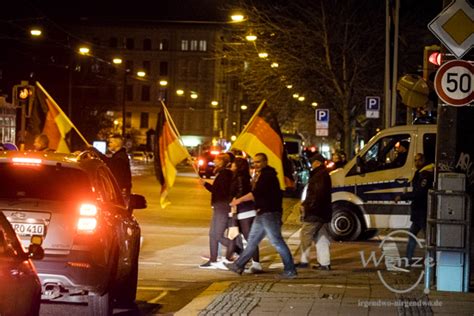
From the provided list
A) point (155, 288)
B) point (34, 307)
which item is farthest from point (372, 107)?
point (34, 307)

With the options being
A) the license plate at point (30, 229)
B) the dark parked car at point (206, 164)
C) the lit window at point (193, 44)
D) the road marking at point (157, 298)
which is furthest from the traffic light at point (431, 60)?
the lit window at point (193, 44)

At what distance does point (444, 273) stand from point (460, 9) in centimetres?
310

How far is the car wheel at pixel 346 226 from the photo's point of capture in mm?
20641

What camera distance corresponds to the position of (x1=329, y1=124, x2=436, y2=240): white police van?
20.1 metres

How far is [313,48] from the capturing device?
117 ft

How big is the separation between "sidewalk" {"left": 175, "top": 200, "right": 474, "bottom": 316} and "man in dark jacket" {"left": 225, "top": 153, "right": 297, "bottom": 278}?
0.35 m

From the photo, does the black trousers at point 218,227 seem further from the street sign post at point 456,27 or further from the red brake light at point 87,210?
the red brake light at point 87,210

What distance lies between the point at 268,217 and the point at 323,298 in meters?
2.72

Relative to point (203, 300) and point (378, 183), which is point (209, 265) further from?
point (378, 183)

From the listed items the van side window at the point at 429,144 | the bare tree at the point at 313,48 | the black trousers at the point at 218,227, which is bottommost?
the black trousers at the point at 218,227

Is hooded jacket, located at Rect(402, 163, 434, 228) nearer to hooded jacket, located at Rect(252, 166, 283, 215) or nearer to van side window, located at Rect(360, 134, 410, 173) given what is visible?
hooded jacket, located at Rect(252, 166, 283, 215)

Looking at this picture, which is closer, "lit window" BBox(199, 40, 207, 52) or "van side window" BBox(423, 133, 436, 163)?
"van side window" BBox(423, 133, 436, 163)

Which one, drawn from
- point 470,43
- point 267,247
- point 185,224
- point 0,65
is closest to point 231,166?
point 267,247

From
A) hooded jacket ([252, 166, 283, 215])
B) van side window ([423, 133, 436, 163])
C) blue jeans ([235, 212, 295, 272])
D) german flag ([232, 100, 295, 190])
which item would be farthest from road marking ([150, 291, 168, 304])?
van side window ([423, 133, 436, 163])
